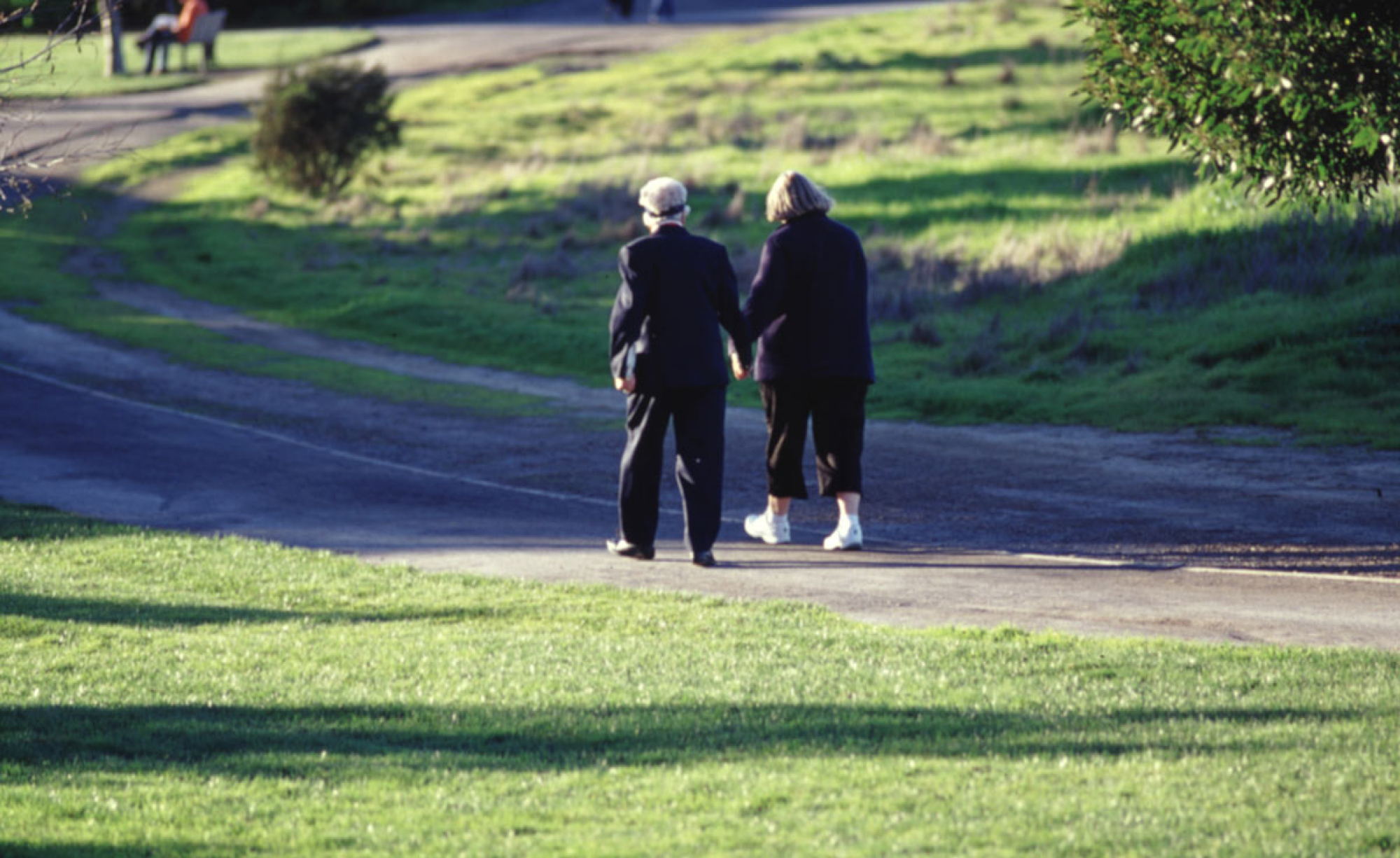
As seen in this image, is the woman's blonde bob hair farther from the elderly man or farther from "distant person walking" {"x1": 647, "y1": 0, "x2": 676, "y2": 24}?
"distant person walking" {"x1": 647, "y1": 0, "x2": 676, "y2": 24}

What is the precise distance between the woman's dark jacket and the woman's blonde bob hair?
61 millimetres

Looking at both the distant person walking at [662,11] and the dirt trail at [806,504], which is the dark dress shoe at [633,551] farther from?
the distant person walking at [662,11]

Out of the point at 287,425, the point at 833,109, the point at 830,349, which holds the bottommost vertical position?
the point at 287,425

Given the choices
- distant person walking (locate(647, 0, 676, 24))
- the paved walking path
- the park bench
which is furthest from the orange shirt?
distant person walking (locate(647, 0, 676, 24))

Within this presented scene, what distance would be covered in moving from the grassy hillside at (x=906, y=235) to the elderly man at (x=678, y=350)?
727 centimetres

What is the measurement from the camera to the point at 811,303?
10.3m

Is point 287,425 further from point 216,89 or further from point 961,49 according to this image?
point 216,89

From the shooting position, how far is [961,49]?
41.9 m

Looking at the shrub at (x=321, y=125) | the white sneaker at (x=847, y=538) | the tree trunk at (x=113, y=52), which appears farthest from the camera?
the tree trunk at (x=113, y=52)

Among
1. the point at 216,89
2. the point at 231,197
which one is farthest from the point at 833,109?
the point at 216,89

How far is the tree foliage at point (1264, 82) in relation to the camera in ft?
37.2

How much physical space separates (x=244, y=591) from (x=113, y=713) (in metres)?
2.64

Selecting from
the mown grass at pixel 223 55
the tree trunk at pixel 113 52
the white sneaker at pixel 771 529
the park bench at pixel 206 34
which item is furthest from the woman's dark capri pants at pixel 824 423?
the park bench at pixel 206 34

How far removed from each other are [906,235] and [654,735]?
21.0 metres
